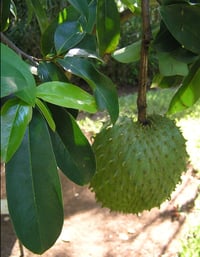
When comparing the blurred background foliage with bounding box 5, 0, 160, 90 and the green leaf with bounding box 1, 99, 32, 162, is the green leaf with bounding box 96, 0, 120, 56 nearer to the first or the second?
the blurred background foliage with bounding box 5, 0, 160, 90

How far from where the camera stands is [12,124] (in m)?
0.45

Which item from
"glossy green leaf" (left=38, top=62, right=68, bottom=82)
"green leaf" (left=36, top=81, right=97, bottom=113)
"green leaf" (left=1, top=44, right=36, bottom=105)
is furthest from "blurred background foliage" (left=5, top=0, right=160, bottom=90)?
"green leaf" (left=1, top=44, right=36, bottom=105)

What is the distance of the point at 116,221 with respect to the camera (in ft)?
7.00

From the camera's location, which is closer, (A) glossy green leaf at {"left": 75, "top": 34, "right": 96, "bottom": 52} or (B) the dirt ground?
(A) glossy green leaf at {"left": 75, "top": 34, "right": 96, "bottom": 52}

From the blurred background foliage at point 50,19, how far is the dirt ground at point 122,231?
59cm

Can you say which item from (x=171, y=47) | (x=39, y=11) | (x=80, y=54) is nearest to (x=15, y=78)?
(x=80, y=54)

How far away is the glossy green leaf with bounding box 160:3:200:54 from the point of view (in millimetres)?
703

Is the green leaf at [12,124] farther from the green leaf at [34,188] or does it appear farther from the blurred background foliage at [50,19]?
the blurred background foliage at [50,19]

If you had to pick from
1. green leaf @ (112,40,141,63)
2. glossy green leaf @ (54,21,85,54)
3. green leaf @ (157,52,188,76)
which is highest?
glossy green leaf @ (54,21,85,54)

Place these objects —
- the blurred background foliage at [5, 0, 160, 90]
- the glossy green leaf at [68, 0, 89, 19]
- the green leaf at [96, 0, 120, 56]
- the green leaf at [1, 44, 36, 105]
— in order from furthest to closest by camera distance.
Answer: the blurred background foliage at [5, 0, 160, 90], the green leaf at [96, 0, 120, 56], the glossy green leaf at [68, 0, 89, 19], the green leaf at [1, 44, 36, 105]

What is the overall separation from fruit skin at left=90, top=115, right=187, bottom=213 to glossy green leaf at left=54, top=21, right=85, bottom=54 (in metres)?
0.25

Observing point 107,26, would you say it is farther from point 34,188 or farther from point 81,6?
point 34,188

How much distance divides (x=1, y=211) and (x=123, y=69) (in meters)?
2.87

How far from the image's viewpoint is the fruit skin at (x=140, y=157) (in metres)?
0.92
